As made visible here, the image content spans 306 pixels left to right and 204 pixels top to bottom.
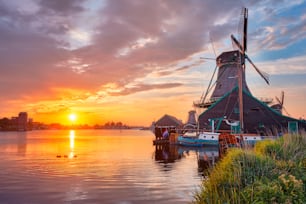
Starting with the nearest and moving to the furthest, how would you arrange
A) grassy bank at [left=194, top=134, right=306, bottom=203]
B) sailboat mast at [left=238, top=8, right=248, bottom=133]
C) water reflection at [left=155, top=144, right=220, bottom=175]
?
grassy bank at [left=194, top=134, right=306, bottom=203] → water reflection at [left=155, top=144, right=220, bottom=175] → sailboat mast at [left=238, top=8, right=248, bottom=133]

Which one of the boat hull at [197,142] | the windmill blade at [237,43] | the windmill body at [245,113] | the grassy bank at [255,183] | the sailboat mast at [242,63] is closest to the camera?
the grassy bank at [255,183]

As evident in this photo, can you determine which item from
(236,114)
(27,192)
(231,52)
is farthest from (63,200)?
(231,52)

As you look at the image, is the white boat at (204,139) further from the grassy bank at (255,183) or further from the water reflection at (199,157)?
the grassy bank at (255,183)

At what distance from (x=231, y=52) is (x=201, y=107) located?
11.7 m

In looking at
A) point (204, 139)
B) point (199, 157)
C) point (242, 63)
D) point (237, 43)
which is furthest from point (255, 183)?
point (237, 43)

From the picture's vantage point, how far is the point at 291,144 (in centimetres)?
1176

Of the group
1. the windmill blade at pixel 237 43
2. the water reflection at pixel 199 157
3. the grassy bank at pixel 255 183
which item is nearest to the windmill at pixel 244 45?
the windmill blade at pixel 237 43

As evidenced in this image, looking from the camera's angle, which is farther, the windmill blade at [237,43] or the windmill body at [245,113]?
the windmill blade at [237,43]

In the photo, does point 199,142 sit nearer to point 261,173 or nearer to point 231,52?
point 231,52

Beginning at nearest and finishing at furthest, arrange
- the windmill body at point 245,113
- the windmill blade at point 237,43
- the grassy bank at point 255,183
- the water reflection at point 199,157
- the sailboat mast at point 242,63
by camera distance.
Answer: the grassy bank at point 255,183 < the water reflection at point 199,157 < the sailboat mast at point 242,63 < the windmill body at point 245,113 < the windmill blade at point 237,43

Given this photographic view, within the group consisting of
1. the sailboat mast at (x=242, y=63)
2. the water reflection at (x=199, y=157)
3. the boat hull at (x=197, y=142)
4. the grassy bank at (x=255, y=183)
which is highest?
the sailboat mast at (x=242, y=63)

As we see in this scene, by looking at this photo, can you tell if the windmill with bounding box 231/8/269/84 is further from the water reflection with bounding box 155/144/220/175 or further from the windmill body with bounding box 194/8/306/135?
the water reflection with bounding box 155/144/220/175

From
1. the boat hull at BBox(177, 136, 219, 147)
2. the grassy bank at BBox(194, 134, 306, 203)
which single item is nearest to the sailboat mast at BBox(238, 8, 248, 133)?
the boat hull at BBox(177, 136, 219, 147)

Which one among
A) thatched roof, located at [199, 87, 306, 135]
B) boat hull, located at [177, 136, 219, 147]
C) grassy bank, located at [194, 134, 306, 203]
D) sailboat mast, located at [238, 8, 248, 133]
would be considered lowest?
boat hull, located at [177, 136, 219, 147]
